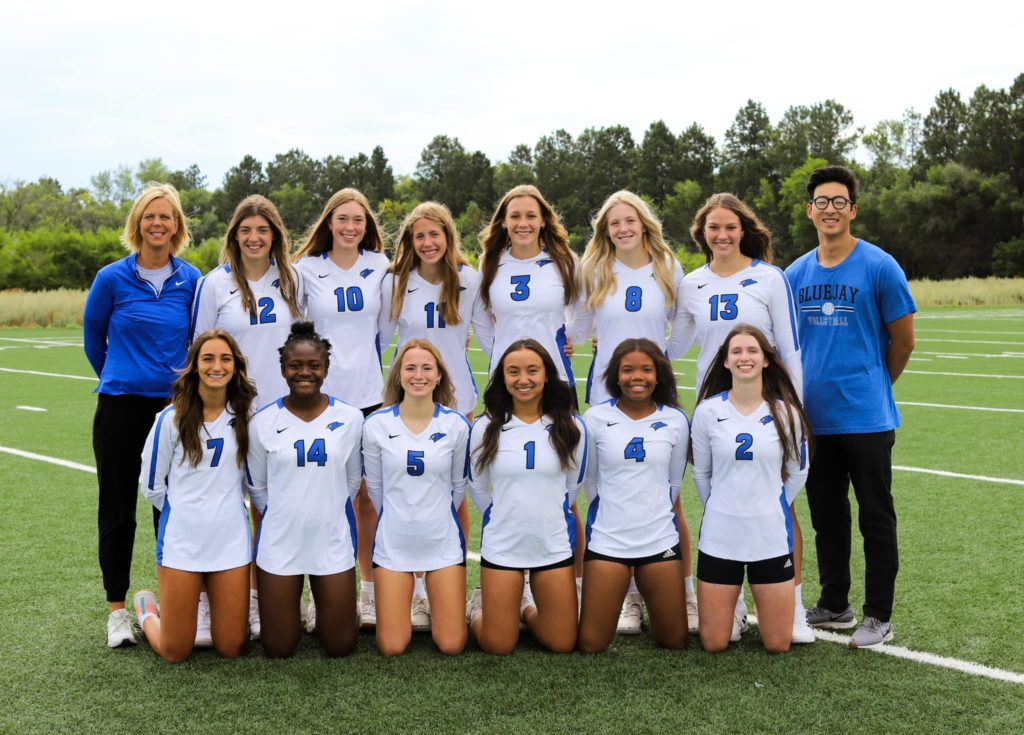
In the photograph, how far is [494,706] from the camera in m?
3.66

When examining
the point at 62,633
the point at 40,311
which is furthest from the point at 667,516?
the point at 40,311

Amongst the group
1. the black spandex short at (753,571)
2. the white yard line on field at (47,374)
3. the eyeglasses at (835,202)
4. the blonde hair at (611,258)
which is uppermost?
the eyeglasses at (835,202)

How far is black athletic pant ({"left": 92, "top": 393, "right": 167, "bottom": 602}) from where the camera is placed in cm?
448

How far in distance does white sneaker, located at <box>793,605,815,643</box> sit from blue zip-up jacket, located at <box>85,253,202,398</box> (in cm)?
299

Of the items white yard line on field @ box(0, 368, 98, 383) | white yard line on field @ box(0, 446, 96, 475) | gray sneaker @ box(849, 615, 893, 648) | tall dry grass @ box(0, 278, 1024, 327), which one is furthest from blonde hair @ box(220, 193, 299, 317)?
tall dry grass @ box(0, 278, 1024, 327)

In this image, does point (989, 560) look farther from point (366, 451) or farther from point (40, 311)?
point (40, 311)

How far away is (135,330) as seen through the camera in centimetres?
451

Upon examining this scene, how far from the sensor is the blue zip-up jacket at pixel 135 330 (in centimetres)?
448

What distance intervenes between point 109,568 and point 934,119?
252 feet

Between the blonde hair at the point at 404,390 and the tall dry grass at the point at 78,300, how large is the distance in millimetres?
29532

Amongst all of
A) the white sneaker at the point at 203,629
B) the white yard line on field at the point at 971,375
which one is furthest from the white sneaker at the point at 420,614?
the white yard line on field at the point at 971,375

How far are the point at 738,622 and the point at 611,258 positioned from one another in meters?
1.82

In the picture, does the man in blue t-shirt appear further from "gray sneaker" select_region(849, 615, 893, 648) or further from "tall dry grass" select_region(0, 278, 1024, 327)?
"tall dry grass" select_region(0, 278, 1024, 327)

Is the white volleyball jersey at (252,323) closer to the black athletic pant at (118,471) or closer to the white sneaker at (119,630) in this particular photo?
the black athletic pant at (118,471)
